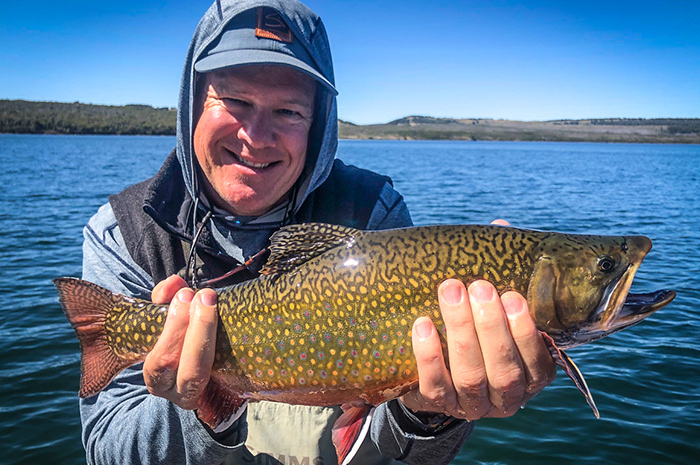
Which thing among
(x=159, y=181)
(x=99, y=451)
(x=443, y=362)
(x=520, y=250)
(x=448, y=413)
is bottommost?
(x=99, y=451)

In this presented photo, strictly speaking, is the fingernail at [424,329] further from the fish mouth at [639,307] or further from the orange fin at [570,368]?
the fish mouth at [639,307]

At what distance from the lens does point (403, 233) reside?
2613 mm

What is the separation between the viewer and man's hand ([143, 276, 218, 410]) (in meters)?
2.50

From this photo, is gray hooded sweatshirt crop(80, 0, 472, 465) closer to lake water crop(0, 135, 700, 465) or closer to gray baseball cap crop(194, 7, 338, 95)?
gray baseball cap crop(194, 7, 338, 95)

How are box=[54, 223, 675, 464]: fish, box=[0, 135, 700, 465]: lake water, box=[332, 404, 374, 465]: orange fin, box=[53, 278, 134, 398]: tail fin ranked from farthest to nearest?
box=[0, 135, 700, 465]: lake water → box=[53, 278, 134, 398]: tail fin → box=[332, 404, 374, 465]: orange fin → box=[54, 223, 675, 464]: fish

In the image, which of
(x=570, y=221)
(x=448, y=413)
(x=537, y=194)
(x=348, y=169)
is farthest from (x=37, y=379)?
(x=537, y=194)

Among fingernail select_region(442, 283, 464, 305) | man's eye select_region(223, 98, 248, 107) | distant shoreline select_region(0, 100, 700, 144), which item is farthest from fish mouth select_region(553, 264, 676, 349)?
distant shoreline select_region(0, 100, 700, 144)

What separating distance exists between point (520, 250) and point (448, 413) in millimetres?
928

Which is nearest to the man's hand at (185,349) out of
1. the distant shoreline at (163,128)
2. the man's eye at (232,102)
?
the man's eye at (232,102)

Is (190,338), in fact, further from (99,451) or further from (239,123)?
(239,123)

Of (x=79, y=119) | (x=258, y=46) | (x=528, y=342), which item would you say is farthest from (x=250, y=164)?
(x=79, y=119)

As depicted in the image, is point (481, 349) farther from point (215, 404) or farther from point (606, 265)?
point (215, 404)

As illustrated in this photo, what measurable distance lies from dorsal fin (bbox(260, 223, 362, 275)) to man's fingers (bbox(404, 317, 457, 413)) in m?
0.65

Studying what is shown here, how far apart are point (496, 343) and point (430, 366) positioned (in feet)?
1.04
